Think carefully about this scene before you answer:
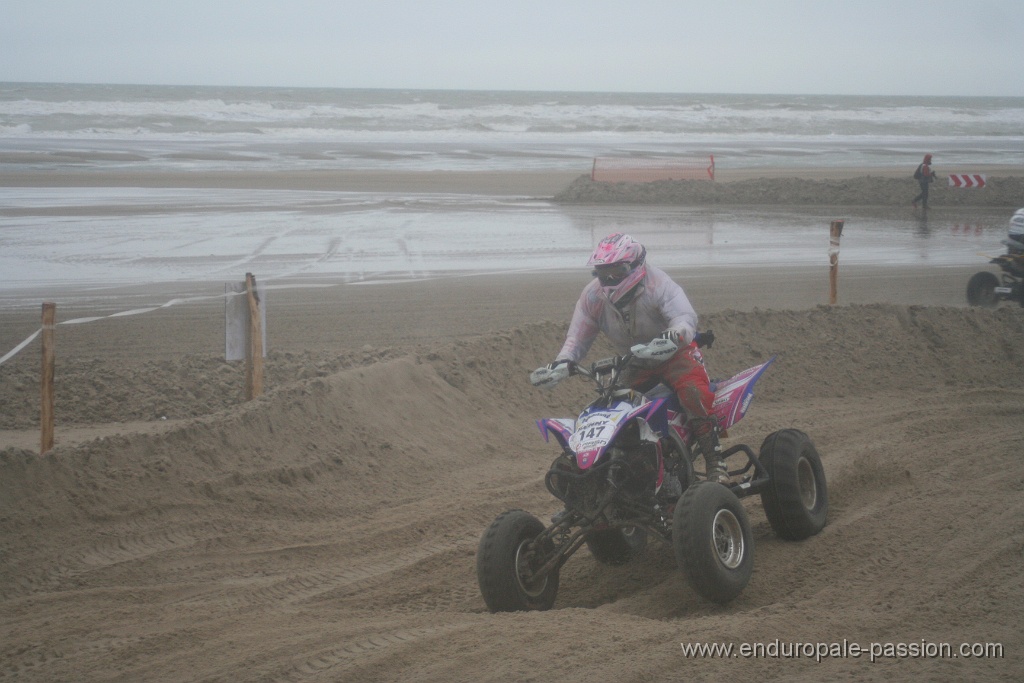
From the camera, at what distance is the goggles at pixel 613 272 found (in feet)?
19.0

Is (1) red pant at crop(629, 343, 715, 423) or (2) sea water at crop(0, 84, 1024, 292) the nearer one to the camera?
(1) red pant at crop(629, 343, 715, 423)

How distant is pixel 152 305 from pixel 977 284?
12090 mm

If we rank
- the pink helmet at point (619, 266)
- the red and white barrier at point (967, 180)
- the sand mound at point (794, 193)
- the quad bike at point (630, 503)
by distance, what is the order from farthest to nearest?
1. the sand mound at point (794, 193)
2. the red and white barrier at point (967, 180)
3. the pink helmet at point (619, 266)
4. the quad bike at point (630, 503)

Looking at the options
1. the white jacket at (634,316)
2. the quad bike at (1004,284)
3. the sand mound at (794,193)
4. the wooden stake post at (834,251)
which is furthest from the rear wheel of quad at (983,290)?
the sand mound at (794,193)

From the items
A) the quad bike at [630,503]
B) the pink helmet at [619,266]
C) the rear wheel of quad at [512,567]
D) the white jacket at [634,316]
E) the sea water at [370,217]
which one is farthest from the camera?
the sea water at [370,217]

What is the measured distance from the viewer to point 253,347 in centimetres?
841

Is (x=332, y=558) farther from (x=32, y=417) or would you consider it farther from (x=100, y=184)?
(x=100, y=184)

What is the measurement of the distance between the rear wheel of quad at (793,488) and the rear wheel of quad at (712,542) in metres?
0.82

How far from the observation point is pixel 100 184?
100 ft

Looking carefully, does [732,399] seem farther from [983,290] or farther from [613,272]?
[983,290]

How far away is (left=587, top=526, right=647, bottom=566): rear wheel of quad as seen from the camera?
236 inches

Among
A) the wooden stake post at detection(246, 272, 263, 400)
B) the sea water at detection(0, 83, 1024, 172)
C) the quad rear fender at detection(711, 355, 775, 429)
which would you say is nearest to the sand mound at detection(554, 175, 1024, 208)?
the sea water at detection(0, 83, 1024, 172)

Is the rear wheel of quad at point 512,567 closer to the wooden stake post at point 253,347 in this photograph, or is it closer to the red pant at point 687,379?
the red pant at point 687,379

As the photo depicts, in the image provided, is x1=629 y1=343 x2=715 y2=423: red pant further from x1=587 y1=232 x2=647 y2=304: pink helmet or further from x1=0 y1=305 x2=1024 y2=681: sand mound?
x1=0 y1=305 x2=1024 y2=681: sand mound
